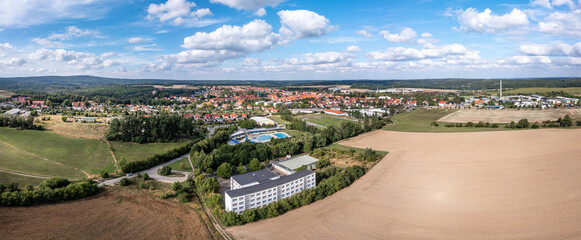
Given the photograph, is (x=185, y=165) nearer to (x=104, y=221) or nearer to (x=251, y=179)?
(x=251, y=179)

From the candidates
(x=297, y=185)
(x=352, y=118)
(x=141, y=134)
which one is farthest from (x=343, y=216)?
(x=352, y=118)

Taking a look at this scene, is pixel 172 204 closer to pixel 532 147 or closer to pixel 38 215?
pixel 38 215

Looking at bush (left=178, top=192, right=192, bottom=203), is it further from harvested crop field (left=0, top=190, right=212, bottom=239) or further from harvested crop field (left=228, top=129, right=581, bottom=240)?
harvested crop field (left=228, top=129, right=581, bottom=240)

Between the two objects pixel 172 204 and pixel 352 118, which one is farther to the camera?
pixel 352 118

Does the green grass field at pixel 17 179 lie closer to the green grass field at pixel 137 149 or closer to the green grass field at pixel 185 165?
the green grass field at pixel 137 149

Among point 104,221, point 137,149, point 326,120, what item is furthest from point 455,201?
point 326,120

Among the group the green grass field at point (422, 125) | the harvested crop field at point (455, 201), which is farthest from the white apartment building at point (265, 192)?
the green grass field at point (422, 125)
